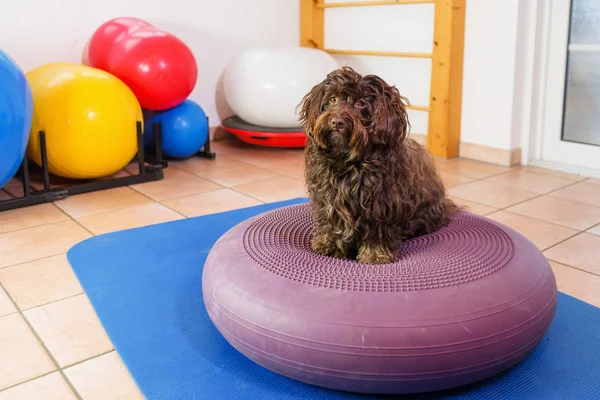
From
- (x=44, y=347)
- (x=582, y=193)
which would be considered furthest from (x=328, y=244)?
(x=582, y=193)

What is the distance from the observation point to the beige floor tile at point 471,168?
402 cm

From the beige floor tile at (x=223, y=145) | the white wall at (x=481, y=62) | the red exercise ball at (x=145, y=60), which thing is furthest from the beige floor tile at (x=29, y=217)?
the white wall at (x=481, y=62)

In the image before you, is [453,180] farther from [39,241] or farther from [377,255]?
[39,241]

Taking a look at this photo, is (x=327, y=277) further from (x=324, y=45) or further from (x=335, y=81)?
(x=324, y=45)

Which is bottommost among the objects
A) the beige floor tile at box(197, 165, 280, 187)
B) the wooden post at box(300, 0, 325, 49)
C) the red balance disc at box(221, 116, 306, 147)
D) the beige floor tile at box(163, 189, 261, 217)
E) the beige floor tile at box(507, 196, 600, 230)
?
the beige floor tile at box(507, 196, 600, 230)

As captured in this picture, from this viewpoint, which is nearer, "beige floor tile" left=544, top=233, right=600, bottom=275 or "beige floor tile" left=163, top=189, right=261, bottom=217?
"beige floor tile" left=544, top=233, right=600, bottom=275

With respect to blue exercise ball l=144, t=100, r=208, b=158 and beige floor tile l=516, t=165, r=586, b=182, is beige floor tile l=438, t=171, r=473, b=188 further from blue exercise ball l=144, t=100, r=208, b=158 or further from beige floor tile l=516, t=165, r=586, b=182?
blue exercise ball l=144, t=100, r=208, b=158

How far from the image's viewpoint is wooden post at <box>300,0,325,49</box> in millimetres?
5391

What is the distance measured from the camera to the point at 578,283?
228 cm

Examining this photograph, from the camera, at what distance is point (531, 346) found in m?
1.62

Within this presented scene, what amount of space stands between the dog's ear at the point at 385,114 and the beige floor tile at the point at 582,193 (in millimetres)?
2067

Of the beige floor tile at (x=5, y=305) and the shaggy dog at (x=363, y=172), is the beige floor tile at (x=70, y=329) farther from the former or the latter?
the shaggy dog at (x=363, y=172)

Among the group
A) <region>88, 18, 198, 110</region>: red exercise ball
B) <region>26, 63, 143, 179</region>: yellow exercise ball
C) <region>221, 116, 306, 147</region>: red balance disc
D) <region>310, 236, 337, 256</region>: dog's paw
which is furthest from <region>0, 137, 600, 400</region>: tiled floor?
<region>310, 236, 337, 256</region>: dog's paw

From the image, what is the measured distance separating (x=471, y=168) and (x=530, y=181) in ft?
1.53
